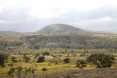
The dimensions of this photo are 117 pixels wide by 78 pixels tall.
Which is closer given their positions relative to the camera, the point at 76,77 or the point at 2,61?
the point at 76,77

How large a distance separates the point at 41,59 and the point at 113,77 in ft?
283

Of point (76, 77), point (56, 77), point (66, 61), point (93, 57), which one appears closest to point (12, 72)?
point (56, 77)

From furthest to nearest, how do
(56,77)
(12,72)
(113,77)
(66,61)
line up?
1. (66,61)
2. (12,72)
3. (56,77)
4. (113,77)

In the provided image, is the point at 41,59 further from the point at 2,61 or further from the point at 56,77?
the point at 56,77

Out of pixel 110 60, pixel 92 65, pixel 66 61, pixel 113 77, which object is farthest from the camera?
pixel 66 61

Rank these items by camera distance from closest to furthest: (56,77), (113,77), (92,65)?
1. (113,77)
2. (56,77)
3. (92,65)

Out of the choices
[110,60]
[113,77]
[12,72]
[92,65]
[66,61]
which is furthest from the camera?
[66,61]

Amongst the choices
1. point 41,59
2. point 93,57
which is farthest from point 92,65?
point 41,59

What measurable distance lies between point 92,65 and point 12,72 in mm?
44252

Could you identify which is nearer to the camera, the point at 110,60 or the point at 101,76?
the point at 101,76

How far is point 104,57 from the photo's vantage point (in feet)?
362

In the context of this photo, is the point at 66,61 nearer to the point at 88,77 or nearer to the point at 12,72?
the point at 12,72

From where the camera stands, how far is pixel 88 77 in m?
65.3

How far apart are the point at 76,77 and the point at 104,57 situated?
153 ft
